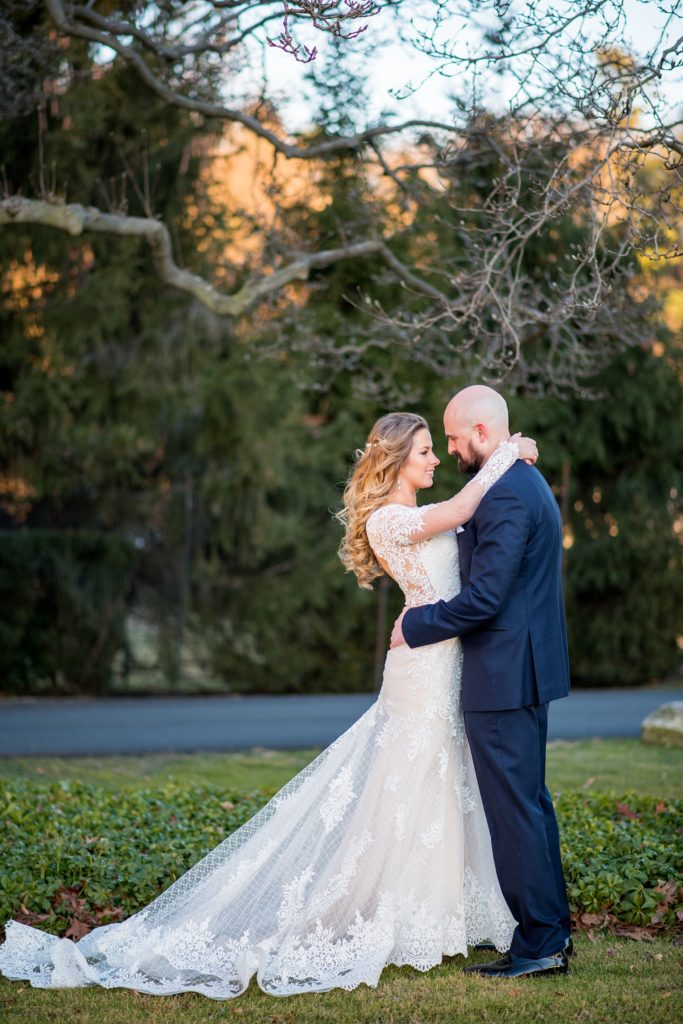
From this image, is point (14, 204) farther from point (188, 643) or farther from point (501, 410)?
point (188, 643)

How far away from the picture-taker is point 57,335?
1373 cm

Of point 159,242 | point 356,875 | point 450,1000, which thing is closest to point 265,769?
point 159,242

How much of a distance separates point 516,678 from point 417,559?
0.67 meters

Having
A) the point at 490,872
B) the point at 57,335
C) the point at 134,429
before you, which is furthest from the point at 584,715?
the point at 490,872

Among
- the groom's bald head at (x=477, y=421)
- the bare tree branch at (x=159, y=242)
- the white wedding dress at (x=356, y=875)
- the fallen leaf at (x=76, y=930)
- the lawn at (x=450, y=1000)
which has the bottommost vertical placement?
the fallen leaf at (x=76, y=930)

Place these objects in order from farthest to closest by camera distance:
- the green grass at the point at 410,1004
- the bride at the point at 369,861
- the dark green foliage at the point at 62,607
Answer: the dark green foliage at the point at 62,607 < the bride at the point at 369,861 < the green grass at the point at 410,1004

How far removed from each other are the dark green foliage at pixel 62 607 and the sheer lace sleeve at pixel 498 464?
32.0ft

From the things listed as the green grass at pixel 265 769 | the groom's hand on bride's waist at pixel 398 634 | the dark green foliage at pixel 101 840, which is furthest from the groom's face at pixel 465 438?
the green grass at pixel 265 769

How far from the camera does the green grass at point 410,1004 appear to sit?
4117mm

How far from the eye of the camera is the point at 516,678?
439 cm

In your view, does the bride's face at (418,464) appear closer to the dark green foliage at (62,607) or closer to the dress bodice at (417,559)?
the dress bodice at (417,559)

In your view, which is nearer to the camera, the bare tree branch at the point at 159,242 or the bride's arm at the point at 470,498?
the bride's arm at the point at 470,498

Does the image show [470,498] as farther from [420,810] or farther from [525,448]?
[420,810]

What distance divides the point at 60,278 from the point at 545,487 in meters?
10.6
